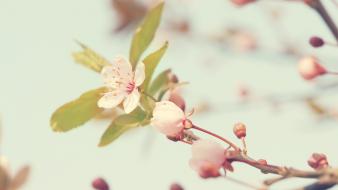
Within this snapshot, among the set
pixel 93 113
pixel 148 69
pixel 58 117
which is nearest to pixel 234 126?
pixel 148 69

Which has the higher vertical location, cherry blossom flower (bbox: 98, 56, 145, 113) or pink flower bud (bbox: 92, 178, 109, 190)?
cherry blossom flower (bbox: 98, 56, 145, 113)

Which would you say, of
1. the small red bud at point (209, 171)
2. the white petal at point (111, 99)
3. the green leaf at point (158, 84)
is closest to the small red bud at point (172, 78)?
the green leaf at point (158, 84)

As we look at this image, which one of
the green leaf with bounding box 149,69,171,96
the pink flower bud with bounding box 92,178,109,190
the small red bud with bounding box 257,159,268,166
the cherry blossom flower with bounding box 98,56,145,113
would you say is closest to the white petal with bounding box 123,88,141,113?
the cherry blossom flower with bounding box 98,56,145,113

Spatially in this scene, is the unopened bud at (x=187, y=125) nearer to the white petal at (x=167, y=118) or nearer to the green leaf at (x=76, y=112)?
the white petal at (x=167, y=118)

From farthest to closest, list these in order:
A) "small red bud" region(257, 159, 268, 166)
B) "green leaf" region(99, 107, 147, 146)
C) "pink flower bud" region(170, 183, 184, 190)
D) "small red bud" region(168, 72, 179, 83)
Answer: "small red bud" region(168, 72, 179, 83) < "green leaf" region(99, 107, 147, 146) < "pink flower bud" region(170, 183, 184, 190) < "small red bud" region(257, 159, 268, 166)

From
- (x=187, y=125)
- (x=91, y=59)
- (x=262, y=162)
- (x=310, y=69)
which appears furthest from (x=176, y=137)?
(x=310, y=69)

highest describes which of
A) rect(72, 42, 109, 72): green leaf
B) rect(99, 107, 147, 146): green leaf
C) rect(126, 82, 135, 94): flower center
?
rect(72, 42, 109, 72): green leaf

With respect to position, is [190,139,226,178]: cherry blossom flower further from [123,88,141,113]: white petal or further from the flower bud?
[123,88,141,113]: white petal

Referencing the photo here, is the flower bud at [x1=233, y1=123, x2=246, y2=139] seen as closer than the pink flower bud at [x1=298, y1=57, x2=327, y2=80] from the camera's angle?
Yes
